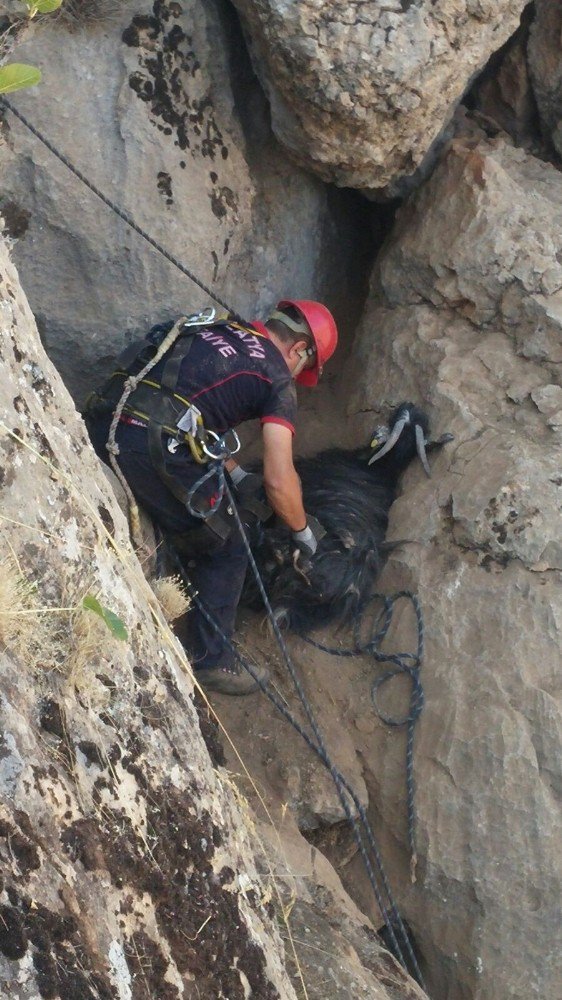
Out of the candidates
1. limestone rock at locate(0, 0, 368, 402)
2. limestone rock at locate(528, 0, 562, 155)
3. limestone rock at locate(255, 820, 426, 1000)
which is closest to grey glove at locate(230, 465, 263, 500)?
limestone rock at locate(0, 0, 368, 402)

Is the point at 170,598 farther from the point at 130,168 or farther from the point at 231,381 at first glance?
the point at 130,168

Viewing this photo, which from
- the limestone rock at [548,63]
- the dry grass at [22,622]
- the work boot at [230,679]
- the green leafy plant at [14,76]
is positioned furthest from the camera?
the limestone rock at [548,63]

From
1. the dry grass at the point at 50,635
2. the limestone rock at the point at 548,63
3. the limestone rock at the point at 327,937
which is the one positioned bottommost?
the limestone rock at the point at 327,937

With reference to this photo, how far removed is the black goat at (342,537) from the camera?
4719 millimetres

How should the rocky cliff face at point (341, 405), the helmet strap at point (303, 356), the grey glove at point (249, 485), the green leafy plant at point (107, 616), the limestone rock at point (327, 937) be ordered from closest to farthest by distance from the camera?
1. the green leafy plant at point (107, 616)
2. the rocky cliff face at point (341, 405)
3. the limestone rock at point (327, 937)
4. the grey glove at point (249, 485)
5. the helmet strap at point (303, 356)

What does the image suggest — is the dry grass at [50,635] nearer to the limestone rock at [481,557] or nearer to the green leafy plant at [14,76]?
the green leafy plant at [14,76]

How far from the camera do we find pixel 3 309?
2574 mm

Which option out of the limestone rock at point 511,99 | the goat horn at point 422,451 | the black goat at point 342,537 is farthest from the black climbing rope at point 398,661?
the limestone rock at point 511,99

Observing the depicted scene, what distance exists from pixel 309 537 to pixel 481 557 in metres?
0.79

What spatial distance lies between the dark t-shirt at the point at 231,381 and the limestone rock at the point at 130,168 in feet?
2.30

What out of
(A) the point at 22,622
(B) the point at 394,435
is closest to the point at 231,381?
(B) the point at 394,435

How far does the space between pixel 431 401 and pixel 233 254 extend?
1299 millimetres

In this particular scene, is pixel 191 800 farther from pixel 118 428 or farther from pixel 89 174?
pixel 89 174

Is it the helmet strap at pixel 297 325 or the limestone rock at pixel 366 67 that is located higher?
the limestone rock at pixel 366 67
